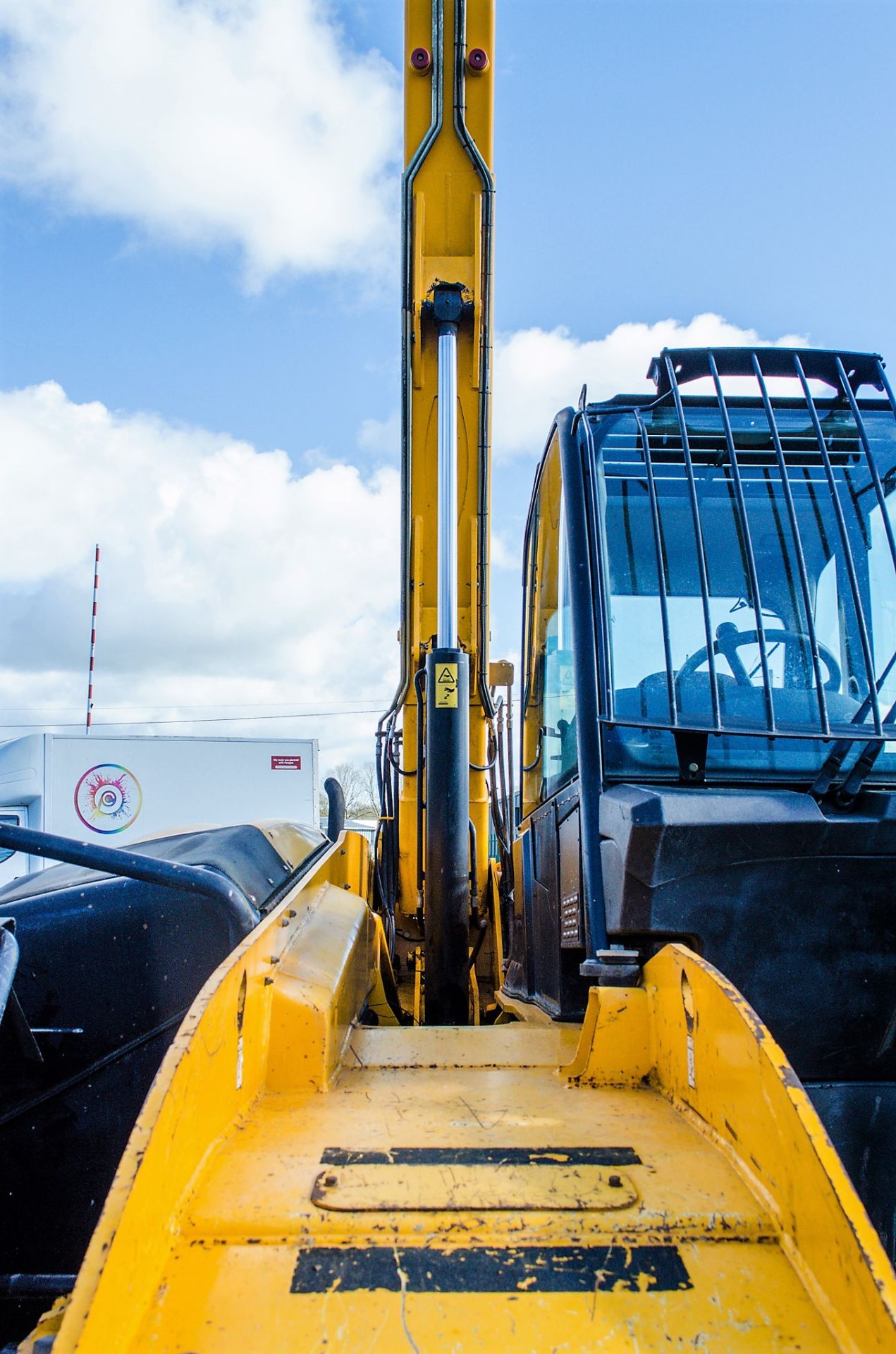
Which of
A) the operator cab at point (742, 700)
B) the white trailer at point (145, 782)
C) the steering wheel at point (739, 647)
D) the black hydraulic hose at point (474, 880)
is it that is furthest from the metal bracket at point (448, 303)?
the white trailer at point (145, 782)

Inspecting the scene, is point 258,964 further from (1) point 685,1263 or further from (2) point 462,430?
(2) point 462,430

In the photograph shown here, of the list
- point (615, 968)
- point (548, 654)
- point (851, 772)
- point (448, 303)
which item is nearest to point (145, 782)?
point (448, 303)

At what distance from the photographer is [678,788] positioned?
222 cm

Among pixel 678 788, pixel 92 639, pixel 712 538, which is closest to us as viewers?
pixel 678 788

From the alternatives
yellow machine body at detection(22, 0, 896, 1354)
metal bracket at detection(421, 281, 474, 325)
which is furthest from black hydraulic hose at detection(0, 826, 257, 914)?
metal bracket at detection(421, 281, 474, 325)

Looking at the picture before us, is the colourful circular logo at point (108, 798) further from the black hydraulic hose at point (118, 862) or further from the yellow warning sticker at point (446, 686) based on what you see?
the black hydraulic hose at point (118, 862)

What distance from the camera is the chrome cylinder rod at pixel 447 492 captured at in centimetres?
330

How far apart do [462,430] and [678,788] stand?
2736 millimetres

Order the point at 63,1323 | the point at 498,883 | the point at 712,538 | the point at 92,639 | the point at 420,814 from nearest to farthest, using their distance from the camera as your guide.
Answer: the point at 63,1323 < the point at 712,538 < the point at 420,814 < the point at 498,883 < the point at 92,639

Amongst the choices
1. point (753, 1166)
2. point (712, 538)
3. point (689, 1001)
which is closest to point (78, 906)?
point (689, 1001)

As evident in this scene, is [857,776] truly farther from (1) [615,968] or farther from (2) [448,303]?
(2) [448,303]

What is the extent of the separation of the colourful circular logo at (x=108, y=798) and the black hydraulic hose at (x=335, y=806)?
7943mm

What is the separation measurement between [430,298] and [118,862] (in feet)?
10.5

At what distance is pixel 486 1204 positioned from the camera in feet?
4.48
